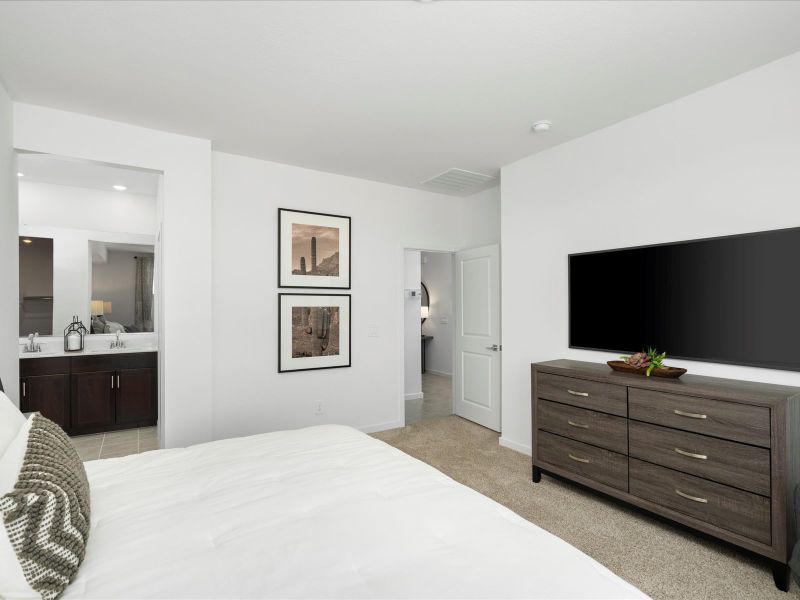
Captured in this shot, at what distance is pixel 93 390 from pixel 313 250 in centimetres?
282

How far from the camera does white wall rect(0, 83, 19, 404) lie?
8.11 ft

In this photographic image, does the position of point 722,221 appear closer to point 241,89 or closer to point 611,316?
point 611,316

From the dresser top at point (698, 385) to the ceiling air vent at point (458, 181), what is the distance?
2.15m

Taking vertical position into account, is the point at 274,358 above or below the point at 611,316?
below

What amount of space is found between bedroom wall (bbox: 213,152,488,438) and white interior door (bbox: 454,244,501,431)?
458 millimetres

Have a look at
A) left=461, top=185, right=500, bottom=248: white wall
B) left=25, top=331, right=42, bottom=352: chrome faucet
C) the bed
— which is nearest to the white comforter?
the bed

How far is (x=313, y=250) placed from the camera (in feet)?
13.4

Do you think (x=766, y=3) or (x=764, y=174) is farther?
(x=764, y=174)

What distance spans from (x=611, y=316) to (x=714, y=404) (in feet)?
3.21

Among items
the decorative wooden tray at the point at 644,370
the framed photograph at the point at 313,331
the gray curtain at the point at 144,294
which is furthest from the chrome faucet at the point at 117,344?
the decorative wooden tray at the point at 644,370

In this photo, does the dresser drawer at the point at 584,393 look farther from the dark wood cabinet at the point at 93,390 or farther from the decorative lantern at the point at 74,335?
the decorative lantern at the point at 74,335

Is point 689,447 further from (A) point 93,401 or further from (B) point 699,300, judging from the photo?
(A) point 93,401

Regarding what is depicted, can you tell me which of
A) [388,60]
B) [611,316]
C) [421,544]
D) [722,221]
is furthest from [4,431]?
[722,221]

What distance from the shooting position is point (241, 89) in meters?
2.55
